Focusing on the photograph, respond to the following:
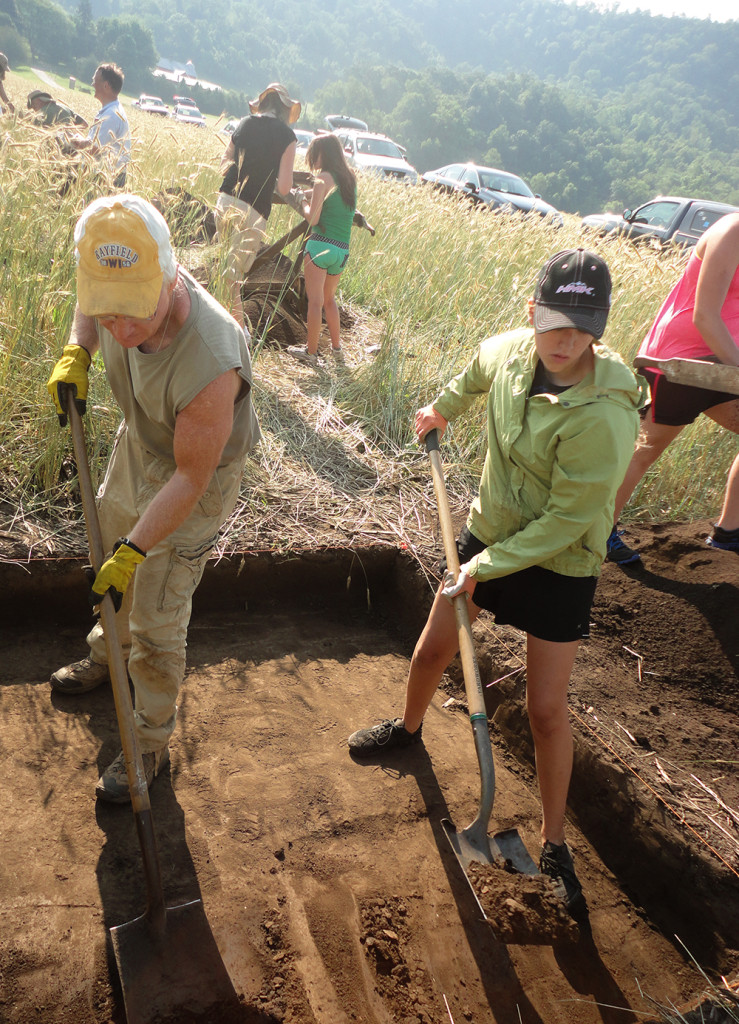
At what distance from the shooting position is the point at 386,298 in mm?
6070

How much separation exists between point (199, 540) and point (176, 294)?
27.2 inches

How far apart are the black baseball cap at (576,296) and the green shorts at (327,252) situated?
3473 millimetres

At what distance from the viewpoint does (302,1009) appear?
5.90 ft

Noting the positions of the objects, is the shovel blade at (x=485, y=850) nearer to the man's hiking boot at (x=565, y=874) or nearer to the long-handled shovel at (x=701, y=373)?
the man's hiking boot at (x=565, y=874)

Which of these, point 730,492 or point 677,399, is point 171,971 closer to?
point 677,399

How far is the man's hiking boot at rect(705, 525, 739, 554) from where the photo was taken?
137 inches

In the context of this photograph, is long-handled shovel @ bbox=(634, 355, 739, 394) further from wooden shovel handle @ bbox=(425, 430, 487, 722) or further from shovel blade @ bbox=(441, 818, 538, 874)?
shovel blade @ bbox=(441, 818, 538, 874)

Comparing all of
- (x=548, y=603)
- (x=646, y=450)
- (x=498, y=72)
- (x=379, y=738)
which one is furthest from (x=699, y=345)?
(x=498, y=72)

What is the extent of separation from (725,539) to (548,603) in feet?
6.72

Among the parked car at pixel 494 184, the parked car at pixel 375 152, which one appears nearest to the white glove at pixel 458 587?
the parked car at pixel 494 184

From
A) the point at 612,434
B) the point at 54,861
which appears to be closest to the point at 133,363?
the point at 612,434

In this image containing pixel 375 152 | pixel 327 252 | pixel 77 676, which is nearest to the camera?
pixel 77 676

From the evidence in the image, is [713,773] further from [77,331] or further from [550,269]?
[77,331]

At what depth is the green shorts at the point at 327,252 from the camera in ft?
16.1
